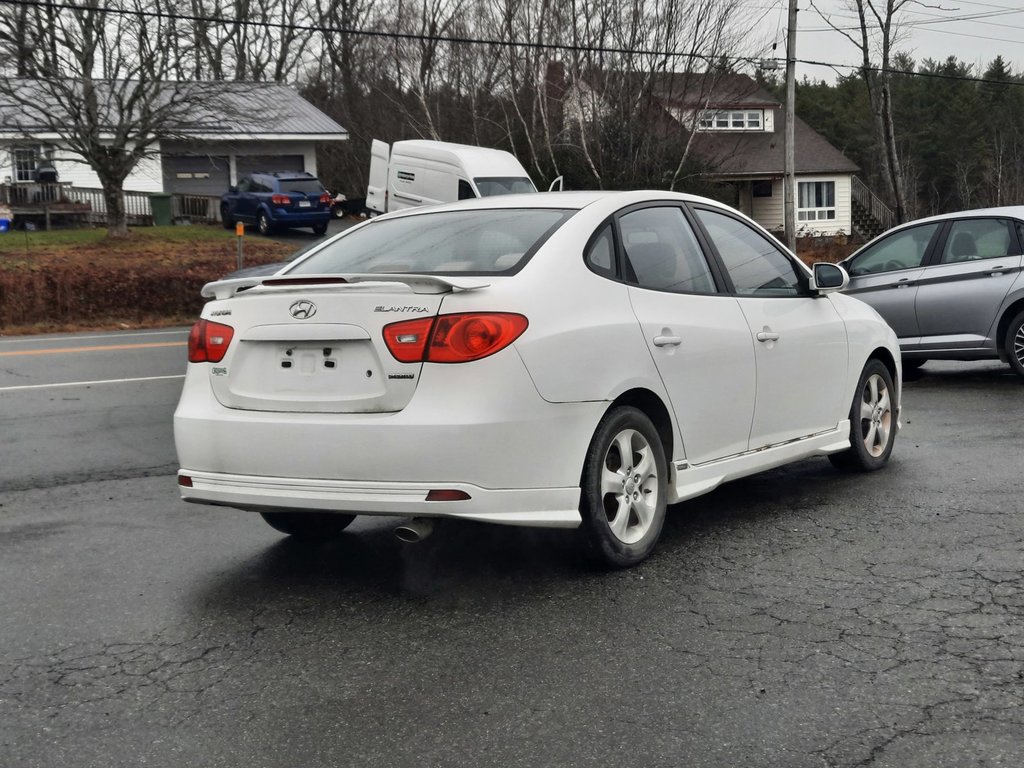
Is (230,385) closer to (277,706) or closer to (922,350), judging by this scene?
(277,706)

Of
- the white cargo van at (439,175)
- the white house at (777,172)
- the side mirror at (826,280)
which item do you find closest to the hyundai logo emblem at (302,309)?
the side mirror at (826,280)

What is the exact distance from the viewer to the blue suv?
1490 inches

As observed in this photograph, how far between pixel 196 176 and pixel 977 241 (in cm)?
4117

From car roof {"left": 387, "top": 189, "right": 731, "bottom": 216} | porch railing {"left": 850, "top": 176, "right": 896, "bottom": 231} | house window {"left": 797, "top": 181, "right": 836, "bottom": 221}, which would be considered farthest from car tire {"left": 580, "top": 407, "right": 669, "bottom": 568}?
porch railing {"left": 850, "top": 176, "right": 896, "bottom": 231}

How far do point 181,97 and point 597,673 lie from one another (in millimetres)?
34021

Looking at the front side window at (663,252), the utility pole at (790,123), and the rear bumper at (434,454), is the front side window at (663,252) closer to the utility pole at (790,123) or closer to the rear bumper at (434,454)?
the rear bumper at (434,454)

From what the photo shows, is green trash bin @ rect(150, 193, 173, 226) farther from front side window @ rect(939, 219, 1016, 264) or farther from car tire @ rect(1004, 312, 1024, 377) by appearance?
car tire @ rect(1004, 312, 1024, 377)

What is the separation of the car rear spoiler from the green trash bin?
3953 cm

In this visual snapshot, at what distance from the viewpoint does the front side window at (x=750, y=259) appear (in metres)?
6.53

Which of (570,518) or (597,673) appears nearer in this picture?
(597,673)

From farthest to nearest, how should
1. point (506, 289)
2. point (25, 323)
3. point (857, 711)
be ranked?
point (25, 323), point (506, 289), point (857, 711)

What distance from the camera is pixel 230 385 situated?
5.31m

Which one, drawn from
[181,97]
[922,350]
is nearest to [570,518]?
[922,350]

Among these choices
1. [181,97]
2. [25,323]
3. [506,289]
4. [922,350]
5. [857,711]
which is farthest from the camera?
[181,97]
